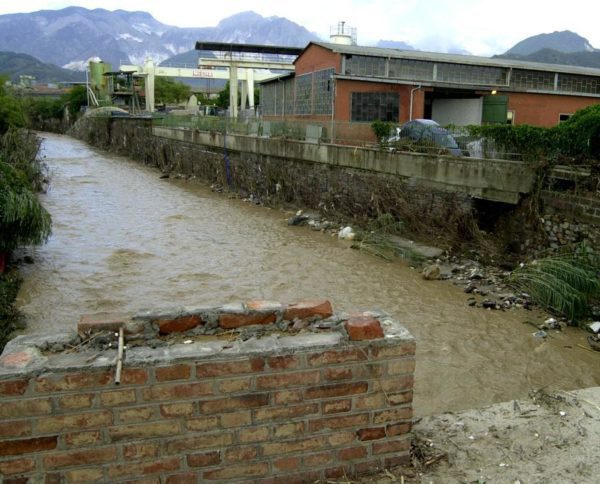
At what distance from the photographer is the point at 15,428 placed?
249 cm

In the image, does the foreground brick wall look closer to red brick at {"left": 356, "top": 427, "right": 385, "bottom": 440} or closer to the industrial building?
red brick at {"left": 356, "top": 427, "right": 385, "bottom": 440}

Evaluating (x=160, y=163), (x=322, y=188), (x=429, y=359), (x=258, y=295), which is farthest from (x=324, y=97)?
(x=429, y=359)

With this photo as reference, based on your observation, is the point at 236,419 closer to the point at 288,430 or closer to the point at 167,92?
the point at 288,430

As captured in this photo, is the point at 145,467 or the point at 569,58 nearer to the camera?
the point at 145,467

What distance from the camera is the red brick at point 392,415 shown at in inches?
118

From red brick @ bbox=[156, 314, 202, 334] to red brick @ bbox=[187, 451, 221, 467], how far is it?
68cm

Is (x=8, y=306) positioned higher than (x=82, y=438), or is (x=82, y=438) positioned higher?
(x=82, y=438)

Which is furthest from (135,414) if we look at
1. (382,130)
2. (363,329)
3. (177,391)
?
(382,130)

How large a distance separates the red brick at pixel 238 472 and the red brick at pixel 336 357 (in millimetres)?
580

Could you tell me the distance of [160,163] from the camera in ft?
104

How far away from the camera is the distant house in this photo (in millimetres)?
22094

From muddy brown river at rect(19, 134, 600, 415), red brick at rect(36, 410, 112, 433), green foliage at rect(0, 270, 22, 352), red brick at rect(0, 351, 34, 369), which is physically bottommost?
muddy brown river at rect(19, 134, 600, 415)

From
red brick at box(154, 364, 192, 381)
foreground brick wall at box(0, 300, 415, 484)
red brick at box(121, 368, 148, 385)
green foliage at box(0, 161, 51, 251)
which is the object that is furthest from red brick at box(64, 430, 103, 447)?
green foliage at box(0, 161, 51, 251)

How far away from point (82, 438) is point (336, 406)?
4.06 ft
